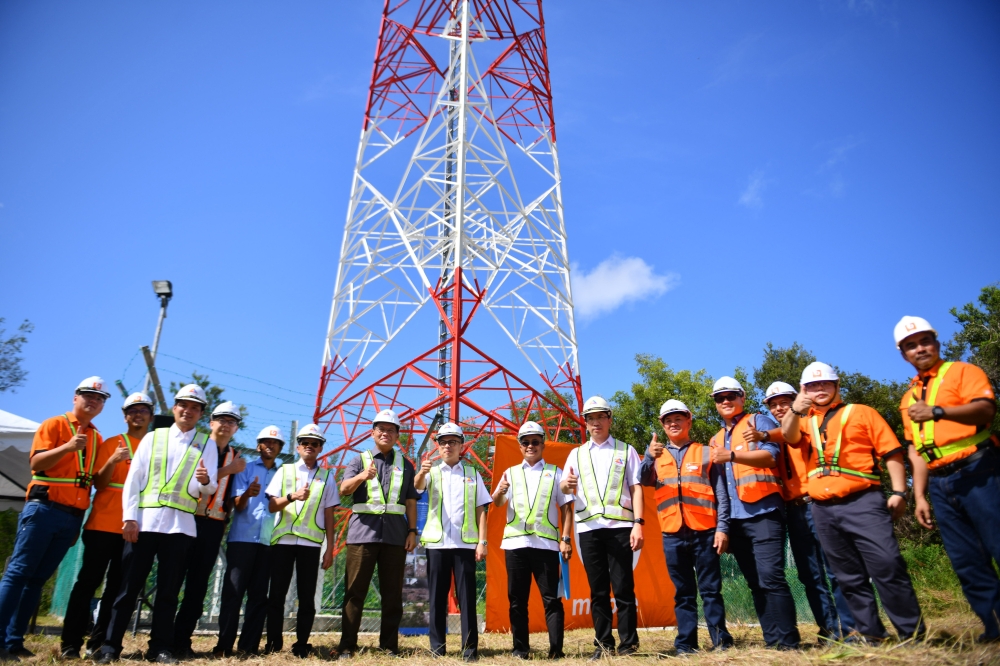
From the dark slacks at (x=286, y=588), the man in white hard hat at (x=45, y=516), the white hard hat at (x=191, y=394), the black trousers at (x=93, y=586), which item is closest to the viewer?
the man in white hard hat at (x=45, y=516)

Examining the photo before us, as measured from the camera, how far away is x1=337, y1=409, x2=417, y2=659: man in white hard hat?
5449 millimetres

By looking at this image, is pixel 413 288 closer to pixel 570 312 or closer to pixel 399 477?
pixel 570 312

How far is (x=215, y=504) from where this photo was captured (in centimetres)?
Answer: 569

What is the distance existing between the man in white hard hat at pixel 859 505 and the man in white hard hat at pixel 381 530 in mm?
3166

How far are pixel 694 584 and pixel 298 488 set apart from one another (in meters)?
3.32

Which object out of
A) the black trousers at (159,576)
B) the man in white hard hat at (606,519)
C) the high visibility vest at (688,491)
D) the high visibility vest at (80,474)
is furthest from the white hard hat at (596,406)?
the high visibility vest at (80,474)

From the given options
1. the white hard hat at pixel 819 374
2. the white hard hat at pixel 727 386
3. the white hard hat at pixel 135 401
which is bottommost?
the white hard hat at pixel 819 374

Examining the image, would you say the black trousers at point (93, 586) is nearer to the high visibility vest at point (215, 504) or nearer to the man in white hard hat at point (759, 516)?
the high visibility vest at point (215, 504)

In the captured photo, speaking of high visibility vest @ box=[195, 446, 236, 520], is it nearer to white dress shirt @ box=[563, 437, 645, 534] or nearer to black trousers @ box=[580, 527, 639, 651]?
white dress shirt @ box=[563, 437, 645, 534]

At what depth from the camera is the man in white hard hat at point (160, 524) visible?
4.85m

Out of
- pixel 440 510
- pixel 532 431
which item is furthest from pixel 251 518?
pixel 532 431

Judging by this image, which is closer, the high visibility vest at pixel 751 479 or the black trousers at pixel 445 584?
the high visibility vest at pixel 751 479

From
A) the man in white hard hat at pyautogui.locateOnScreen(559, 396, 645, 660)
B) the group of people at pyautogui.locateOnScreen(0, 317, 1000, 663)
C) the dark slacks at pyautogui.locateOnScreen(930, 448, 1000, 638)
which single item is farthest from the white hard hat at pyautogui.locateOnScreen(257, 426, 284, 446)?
the dark slacks at pyautogui.locateOnScreen(930, 448, 1000, 638)

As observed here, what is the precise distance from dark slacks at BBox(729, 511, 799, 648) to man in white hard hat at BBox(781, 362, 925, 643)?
0.40 metres
